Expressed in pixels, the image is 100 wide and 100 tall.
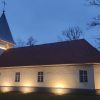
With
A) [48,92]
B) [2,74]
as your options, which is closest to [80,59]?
[48,92]

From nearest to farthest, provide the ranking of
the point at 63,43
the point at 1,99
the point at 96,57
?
the point at 1,99
the point at 96,57
the point at 63,43

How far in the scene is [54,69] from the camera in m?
26.0

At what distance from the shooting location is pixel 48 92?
25.8m

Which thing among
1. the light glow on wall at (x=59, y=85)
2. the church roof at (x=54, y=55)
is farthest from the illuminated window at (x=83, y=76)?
the light glow on wall at (x=59, y=85)

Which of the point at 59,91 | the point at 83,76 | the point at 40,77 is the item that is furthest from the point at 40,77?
the point at 83,76

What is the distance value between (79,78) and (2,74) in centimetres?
1249

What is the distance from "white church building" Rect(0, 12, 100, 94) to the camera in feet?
78.7

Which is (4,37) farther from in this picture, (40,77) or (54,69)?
(54,69)

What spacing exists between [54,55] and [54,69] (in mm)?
2645

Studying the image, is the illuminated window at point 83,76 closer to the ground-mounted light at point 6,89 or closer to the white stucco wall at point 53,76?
the white stucco wall at point 53,76

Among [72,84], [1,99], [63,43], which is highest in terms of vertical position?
[63,43]

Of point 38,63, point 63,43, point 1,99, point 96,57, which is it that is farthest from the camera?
point 63,43

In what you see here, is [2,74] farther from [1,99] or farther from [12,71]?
A: [1,99]

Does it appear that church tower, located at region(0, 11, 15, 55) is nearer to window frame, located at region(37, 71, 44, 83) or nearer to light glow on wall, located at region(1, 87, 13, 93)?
light glow on wall, located at region(1, 87, 13, 93)
